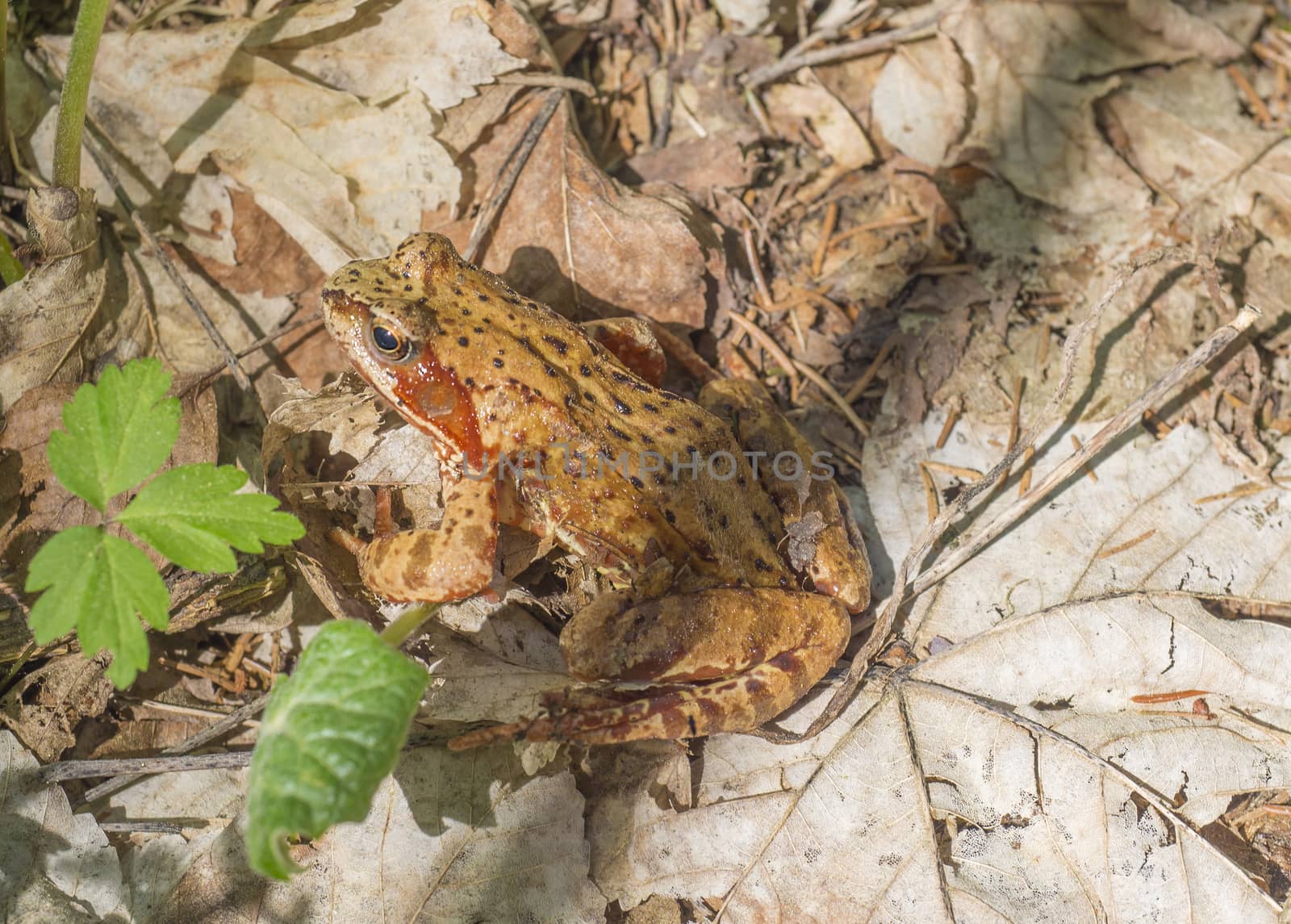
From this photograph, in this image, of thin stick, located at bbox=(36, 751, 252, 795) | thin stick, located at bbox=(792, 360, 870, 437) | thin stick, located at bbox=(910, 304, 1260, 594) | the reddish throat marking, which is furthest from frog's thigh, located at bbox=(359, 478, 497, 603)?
thin stick, located at bbox=(910, 304, 1260, 594)

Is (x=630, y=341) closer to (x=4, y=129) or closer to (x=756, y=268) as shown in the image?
(x=756, y=268)

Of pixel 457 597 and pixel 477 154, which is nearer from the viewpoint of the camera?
pixel 457 597

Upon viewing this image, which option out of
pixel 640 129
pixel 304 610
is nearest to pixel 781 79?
pixel 640 129

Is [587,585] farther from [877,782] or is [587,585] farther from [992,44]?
[992,44]

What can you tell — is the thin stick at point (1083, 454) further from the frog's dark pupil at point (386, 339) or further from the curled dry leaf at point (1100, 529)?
the frog's dark pupil at point (386, 339)

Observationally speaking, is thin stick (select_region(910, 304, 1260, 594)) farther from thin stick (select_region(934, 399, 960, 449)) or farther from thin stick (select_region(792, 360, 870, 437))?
thin stick (select_region(792, 360, 870, 437))
